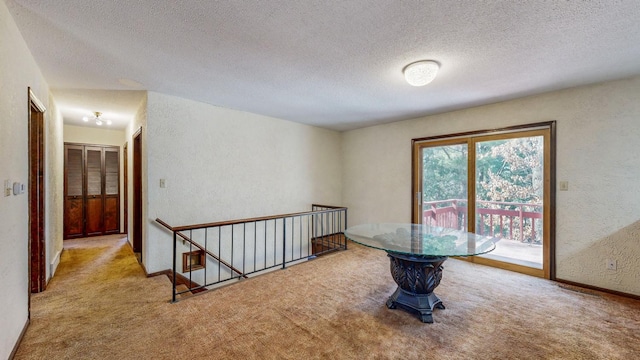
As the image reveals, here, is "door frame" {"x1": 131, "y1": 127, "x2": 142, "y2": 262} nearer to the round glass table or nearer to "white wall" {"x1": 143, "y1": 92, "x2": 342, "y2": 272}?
"white wall" {"x1": 143, "y1": 92, "x2": 342, "y2": 272}

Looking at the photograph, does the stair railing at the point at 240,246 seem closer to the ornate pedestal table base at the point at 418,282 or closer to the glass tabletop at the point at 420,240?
the glass tabletop at the point at 420,240

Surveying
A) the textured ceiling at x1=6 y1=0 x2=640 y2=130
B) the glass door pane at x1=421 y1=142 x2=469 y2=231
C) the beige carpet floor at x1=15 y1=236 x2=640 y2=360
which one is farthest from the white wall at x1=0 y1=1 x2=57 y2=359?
the glass door pane at x1=421 y1=142 x2=469 y2=231

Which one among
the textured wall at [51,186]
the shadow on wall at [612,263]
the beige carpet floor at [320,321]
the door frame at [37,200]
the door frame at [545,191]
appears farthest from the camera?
the door frame at [545,191]

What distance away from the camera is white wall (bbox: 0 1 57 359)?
5.43ft

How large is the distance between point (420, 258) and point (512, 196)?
231 centimetres

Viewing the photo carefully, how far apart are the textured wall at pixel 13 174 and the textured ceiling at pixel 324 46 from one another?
0.19 metres

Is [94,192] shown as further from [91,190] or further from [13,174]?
[13,174]

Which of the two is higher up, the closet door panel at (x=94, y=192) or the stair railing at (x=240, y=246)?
the closet door panel at (x=94, y=192)

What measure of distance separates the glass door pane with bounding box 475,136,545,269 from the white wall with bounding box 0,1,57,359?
4685 millimetres

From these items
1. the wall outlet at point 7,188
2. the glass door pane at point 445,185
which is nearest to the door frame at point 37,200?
the wall outlet at point 7,188

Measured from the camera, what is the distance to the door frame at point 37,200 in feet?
8.13

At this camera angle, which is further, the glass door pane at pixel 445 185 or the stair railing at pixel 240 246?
the glass door pane at pixel 445 185

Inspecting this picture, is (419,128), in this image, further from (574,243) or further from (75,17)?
(75,17)

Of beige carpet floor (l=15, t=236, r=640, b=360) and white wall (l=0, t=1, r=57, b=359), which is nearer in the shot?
white wall (l=0, t=1, r=57, b=359)
